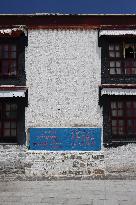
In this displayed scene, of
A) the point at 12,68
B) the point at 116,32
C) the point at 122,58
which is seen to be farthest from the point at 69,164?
the point at 116,32

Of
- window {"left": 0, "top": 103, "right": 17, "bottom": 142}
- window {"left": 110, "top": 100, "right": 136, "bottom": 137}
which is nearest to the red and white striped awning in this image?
window {"left": 110, "top": 100, "right": 136, "bottom": 137}

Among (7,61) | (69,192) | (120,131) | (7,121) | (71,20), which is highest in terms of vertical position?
(71,20)

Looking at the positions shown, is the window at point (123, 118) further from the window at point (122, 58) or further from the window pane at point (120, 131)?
the window at point (122, 58)

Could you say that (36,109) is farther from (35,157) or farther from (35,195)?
(35,195)

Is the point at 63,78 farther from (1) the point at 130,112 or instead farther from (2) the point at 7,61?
(1) the point at 130,112

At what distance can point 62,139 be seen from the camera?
16.4m

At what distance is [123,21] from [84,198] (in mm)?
9169

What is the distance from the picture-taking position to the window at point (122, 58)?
17.0 metres

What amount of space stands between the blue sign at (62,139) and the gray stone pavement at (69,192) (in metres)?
1.73

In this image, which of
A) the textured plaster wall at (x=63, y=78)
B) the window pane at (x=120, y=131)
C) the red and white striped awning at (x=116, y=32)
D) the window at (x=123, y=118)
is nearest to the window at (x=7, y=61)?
the textured plaster wall at (x=63, y=78)

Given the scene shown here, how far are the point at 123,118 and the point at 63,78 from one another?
11.3 ft

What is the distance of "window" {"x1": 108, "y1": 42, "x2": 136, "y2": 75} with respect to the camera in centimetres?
1705

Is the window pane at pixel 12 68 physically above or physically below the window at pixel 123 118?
above

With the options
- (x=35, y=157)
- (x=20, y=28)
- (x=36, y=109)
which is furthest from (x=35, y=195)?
(x=20, y=28)
